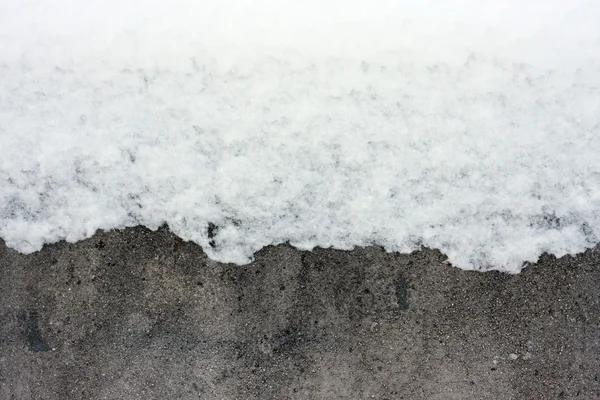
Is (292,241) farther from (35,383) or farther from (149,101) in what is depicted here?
(35,383)

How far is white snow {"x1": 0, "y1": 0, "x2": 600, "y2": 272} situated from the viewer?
3018 mm

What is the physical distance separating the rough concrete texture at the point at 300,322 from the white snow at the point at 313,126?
13cm

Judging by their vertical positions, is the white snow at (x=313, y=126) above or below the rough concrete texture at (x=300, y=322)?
above

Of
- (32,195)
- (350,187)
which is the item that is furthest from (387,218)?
(32,195)

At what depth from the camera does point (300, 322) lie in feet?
9.95

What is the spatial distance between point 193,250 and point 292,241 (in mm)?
618

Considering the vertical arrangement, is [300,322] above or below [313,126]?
below

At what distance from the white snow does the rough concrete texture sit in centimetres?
13

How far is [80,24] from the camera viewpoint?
10.1ft

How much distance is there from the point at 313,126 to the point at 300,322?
1.22 m

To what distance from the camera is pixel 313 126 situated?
9.92 ft

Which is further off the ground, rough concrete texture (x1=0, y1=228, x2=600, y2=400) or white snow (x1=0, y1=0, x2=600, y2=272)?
white snow (x1=0, y1=0, x2=600, y2=272)

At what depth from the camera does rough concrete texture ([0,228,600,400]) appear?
302 cm

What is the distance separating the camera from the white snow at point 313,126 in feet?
9.90
